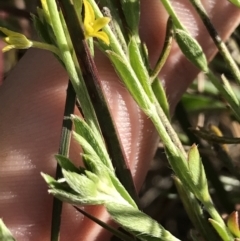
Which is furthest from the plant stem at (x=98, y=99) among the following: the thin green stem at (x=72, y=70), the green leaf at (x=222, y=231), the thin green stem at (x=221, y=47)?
the thin green stem at (x=221, y=47)

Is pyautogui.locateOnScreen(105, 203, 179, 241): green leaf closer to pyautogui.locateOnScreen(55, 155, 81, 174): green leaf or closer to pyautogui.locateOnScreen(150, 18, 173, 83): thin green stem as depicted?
pyautogui.locateOnScreen(55, 155, 81, 174): green leaf

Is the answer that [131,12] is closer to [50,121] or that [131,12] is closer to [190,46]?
[190,46]

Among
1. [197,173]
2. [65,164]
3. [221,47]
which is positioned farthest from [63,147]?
[221,47]

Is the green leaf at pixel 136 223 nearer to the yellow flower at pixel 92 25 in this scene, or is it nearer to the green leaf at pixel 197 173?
the green leaf at pixel 197 173

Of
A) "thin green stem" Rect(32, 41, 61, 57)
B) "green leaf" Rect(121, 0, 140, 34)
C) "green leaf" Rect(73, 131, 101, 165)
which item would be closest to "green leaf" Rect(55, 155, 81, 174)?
"green leaf" Rect(73, 131, 101, 165)

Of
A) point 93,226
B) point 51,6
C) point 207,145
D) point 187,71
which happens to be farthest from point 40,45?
point 207,145

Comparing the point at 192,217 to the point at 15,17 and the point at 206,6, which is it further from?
the point at 15,17

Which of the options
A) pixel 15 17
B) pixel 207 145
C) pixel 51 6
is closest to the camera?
pixel 51 6
